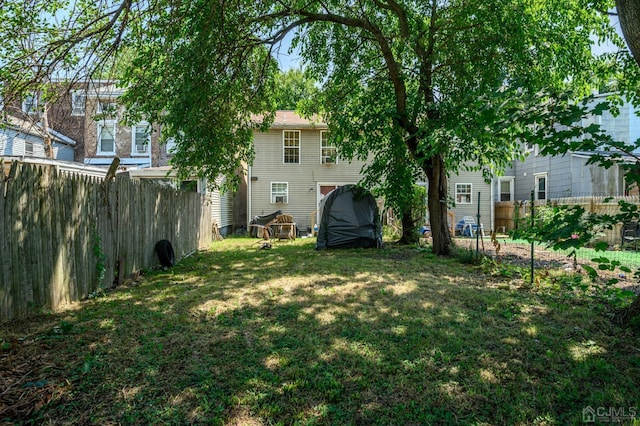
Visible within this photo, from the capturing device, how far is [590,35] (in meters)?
8.97

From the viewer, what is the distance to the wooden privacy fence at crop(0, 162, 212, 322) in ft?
11.9

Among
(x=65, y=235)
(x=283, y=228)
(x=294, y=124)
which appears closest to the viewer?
(x=65, y=235)

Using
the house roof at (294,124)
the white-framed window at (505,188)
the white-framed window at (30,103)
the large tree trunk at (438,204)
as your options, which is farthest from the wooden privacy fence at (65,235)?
the white-framed window at (505,188)

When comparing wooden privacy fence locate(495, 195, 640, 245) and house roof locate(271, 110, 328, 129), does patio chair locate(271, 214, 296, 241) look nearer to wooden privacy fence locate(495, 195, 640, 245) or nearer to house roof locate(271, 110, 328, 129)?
house roof locate(271, 110, 328, 129)

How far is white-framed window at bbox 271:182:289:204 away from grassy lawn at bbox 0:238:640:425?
11.2 metres

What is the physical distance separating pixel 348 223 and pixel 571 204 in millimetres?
7341

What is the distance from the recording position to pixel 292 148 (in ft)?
53.5

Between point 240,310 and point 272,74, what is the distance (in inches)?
250

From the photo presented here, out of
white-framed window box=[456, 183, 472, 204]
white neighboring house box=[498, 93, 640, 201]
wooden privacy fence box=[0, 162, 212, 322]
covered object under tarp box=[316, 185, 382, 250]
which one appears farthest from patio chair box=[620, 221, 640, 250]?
white-framed window box=[456, 183, 472, 204]

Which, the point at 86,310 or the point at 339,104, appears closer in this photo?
the point at 86,310

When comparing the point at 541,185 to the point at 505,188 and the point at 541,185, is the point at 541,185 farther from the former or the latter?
the point at 505,188

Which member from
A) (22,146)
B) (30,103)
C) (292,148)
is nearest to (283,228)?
(292,148)

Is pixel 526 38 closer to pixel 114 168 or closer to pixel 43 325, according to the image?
pixel 114 168

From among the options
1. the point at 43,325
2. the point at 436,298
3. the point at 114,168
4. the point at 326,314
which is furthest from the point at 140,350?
the point at 436,298
